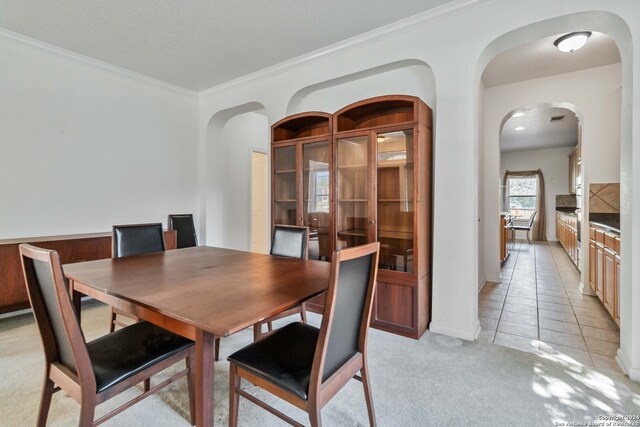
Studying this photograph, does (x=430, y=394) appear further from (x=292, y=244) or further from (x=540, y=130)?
(x=540, y=130)

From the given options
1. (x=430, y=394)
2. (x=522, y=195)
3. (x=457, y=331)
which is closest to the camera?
(x=430, y=394)

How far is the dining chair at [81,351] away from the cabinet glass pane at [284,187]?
197 centimetres

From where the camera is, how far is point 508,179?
9.14 meters

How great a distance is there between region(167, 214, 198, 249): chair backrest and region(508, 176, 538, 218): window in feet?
30.2

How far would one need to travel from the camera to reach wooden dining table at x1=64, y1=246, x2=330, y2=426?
1090 millimetres

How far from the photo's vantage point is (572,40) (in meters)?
2.62

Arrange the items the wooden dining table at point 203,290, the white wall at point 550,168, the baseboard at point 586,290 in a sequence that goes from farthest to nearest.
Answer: the white wall at point 550,168
the baseboard at point 586,290
the wooden dining table at point 203,290

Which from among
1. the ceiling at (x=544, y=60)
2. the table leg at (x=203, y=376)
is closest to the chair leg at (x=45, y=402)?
the table leg at (x=203, y=376)

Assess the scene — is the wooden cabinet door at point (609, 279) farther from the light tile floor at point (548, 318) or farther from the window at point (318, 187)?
the window at point (318, 187)

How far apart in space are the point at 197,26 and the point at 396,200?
92.5 inches

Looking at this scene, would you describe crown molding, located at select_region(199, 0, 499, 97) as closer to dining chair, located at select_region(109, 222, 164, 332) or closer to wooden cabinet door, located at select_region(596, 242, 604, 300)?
dining chair, located at select_region(109, 222, 164, 332)

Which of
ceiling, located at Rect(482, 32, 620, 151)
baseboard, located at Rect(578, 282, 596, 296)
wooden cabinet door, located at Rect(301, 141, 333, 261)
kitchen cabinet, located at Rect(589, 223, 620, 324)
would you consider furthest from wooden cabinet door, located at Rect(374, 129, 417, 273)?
baseboard, located at Rect(578, 282, 596, 296)

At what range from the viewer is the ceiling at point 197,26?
2.38 meters

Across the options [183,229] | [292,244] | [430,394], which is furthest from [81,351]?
[183,229]
